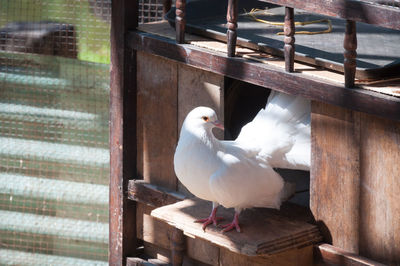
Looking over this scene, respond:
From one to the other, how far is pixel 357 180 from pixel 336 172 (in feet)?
0.34

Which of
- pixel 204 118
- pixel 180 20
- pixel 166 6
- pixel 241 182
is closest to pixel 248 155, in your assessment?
pixel 241 182

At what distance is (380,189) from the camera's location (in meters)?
3.18

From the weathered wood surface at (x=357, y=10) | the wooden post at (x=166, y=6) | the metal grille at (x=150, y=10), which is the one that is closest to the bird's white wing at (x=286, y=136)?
the weathered wood surface at (x=357, y=10)

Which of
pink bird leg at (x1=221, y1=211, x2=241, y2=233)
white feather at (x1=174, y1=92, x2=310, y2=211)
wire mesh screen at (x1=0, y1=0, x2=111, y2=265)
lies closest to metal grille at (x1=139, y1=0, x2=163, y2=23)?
wire mesh screen at (x1=0, y1=0, x2=111, y2=265)

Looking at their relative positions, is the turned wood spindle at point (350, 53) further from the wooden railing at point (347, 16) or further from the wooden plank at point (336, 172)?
the wooden plank at point (336, 172)

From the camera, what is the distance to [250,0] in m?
4.52

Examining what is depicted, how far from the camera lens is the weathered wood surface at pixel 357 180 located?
313cm

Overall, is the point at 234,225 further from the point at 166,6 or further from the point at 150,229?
the point at 166,6

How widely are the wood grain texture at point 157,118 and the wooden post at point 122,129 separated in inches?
1.8

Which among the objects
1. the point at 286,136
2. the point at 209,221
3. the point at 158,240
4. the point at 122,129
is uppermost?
the point at 286,136

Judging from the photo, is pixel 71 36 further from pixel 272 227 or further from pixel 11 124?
pixel 272 227

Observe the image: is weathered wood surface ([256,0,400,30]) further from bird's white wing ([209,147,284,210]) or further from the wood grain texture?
the wood grain texture

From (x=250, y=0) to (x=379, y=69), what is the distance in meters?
1.45

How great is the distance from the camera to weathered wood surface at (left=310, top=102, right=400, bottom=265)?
3131 millimetres
